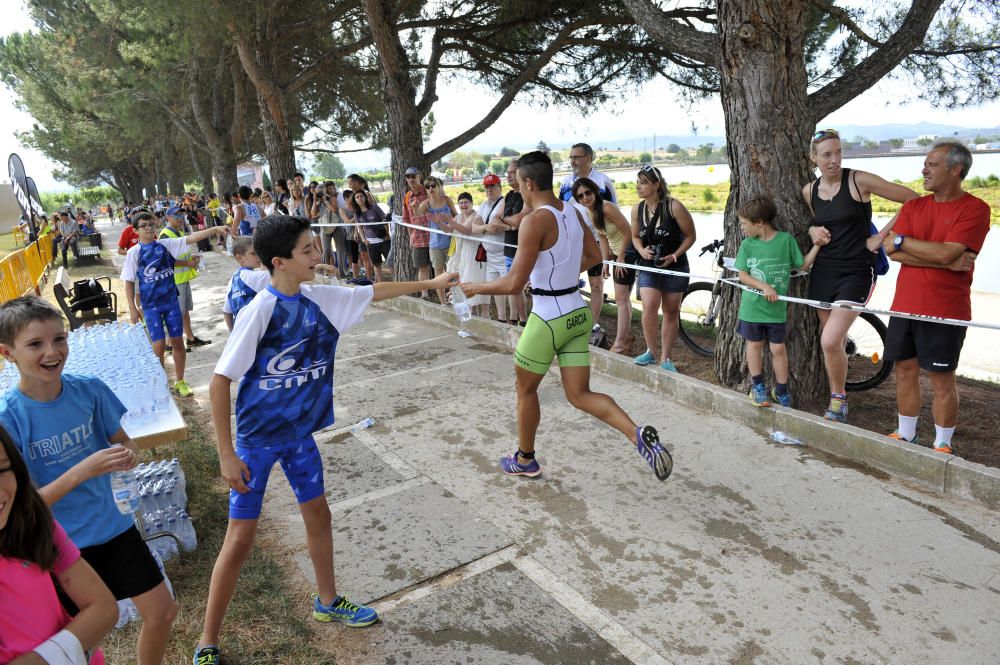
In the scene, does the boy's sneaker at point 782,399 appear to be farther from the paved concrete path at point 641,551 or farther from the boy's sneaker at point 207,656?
the boy's sneaker at point 207,656

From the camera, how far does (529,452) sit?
4227mm

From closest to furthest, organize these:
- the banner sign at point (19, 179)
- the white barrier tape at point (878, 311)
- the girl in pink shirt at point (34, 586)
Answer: the girl in pink shirt at point (34, 586) < the white barrier tape at point (878, 311) < the banner sign at point (19, 179)

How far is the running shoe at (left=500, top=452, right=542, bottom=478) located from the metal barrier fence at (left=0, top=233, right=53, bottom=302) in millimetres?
8753

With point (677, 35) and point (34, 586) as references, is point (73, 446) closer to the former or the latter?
point (34, 586)

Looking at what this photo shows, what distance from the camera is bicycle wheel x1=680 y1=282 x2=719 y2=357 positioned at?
710cm

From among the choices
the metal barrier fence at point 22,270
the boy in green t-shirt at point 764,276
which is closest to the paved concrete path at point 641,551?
the boy in green t-shirt at point 764,276

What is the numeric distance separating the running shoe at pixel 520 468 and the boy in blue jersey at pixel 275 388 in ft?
5.40

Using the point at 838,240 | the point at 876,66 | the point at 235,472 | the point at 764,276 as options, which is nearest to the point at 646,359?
the point at 764,276

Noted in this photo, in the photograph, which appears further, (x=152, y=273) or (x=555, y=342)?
(x=152, y=273)

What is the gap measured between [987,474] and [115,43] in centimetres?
2171

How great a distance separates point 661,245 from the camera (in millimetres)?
5957

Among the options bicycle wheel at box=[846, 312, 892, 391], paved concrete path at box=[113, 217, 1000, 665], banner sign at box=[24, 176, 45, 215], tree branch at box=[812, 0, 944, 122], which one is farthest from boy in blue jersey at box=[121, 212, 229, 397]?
banner sign at box=[24, 176, 45, 215]

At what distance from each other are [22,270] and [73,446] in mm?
14998

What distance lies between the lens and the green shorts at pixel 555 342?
3955mm
